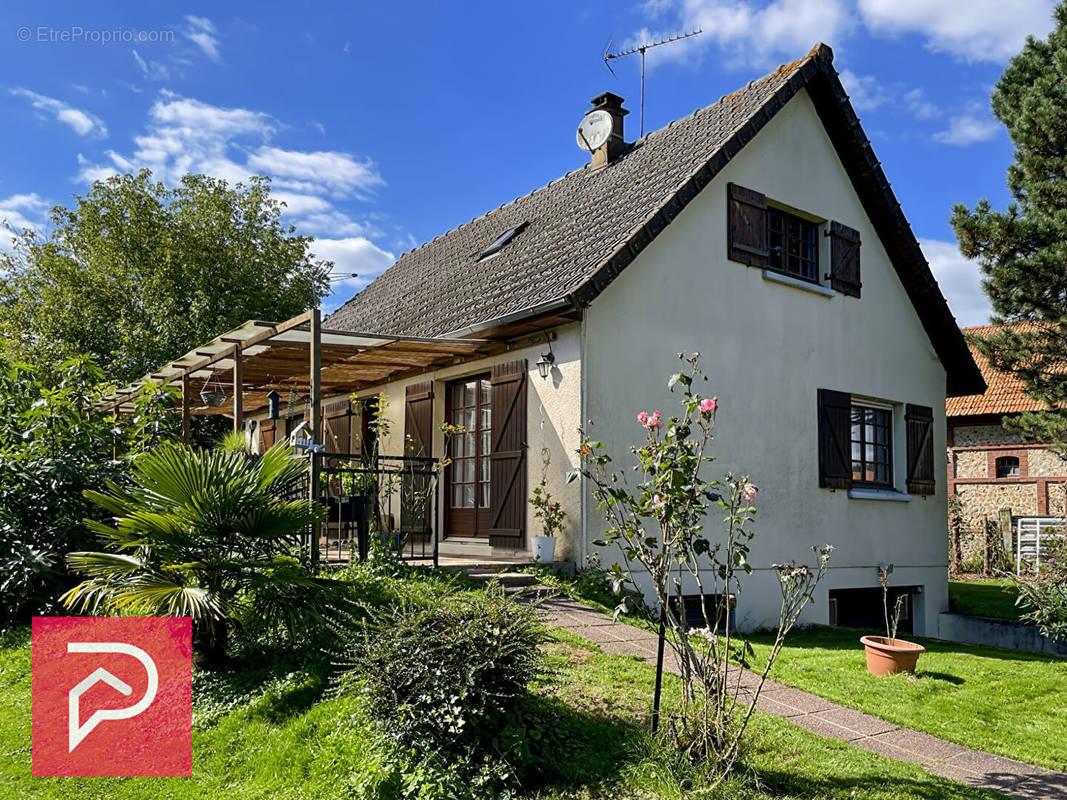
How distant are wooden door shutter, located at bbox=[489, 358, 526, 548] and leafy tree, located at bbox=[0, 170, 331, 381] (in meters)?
12.9

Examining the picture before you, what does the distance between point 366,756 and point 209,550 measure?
2251 mm

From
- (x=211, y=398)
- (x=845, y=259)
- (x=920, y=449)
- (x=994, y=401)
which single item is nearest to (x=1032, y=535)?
(x=920, y=449)

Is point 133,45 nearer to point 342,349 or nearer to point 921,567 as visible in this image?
point 342,349

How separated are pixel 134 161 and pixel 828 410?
1828 cm

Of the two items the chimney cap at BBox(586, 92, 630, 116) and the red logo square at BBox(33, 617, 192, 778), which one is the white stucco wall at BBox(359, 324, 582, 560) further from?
the chimney cap at BBox(586, 92, 630, 116)

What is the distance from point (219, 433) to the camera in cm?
2145

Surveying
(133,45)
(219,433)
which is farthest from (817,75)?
(219,433)

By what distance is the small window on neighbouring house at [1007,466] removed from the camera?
22.3 m

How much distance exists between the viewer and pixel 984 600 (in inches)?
548

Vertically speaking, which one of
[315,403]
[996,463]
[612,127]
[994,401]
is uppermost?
[612,127]

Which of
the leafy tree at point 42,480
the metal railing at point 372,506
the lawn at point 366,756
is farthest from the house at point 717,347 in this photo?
the lawn at point 366,756

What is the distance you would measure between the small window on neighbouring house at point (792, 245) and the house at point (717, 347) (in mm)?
35

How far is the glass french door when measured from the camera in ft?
35.4

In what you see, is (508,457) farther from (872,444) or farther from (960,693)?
(872,444)
